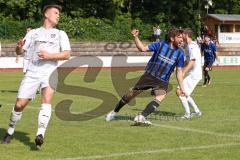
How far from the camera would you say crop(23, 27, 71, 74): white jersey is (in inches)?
371

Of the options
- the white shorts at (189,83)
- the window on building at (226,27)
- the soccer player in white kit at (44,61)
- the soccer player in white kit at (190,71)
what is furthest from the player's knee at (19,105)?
the window on building at (226,27)

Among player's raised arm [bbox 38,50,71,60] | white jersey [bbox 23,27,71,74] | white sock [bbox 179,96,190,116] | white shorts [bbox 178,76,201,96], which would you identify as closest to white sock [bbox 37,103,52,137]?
white jersey [bbox 23,27,71,74]

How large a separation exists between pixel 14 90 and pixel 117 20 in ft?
121

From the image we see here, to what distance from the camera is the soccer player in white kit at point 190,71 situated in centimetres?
1380

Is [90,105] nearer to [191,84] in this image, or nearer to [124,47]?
[191,84]

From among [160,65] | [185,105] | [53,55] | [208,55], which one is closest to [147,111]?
[160,65]

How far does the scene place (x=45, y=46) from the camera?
945 centimetres

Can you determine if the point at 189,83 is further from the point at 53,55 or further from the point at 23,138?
the point at 53,55

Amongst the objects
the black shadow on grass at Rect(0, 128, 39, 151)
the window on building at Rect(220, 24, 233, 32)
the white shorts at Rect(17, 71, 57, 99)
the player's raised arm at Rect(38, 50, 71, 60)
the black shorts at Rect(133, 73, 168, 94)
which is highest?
the player's raised arm at Rect(38, 50, 71, 60)

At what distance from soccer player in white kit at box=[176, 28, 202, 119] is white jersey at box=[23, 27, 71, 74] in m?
4.58

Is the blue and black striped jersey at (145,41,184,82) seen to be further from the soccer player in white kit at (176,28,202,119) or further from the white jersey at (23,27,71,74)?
the white jersey at (23,27,71,74)

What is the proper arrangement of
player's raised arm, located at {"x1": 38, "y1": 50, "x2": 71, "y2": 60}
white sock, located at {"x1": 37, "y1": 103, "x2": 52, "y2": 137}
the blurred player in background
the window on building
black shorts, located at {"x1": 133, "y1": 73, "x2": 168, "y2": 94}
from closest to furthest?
player's raised arm, located at {"x1": 38, "y1": 50, "x2": 71, "y2": 60} < white sock, located at {"x1": 37, "y1": 103, "x2": 52, "y2": 137} < the blurred player in background < black shorts, located at {"x1": 133, "y1": 73, "x2": 168, "y2": 94} < the window on building

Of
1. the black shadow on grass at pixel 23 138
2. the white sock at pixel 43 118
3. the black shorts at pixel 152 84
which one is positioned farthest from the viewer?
the black shorts at pixel 152 84

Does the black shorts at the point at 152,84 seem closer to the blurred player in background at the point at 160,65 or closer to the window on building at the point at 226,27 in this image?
the blurred player in background at the point at 160,65
